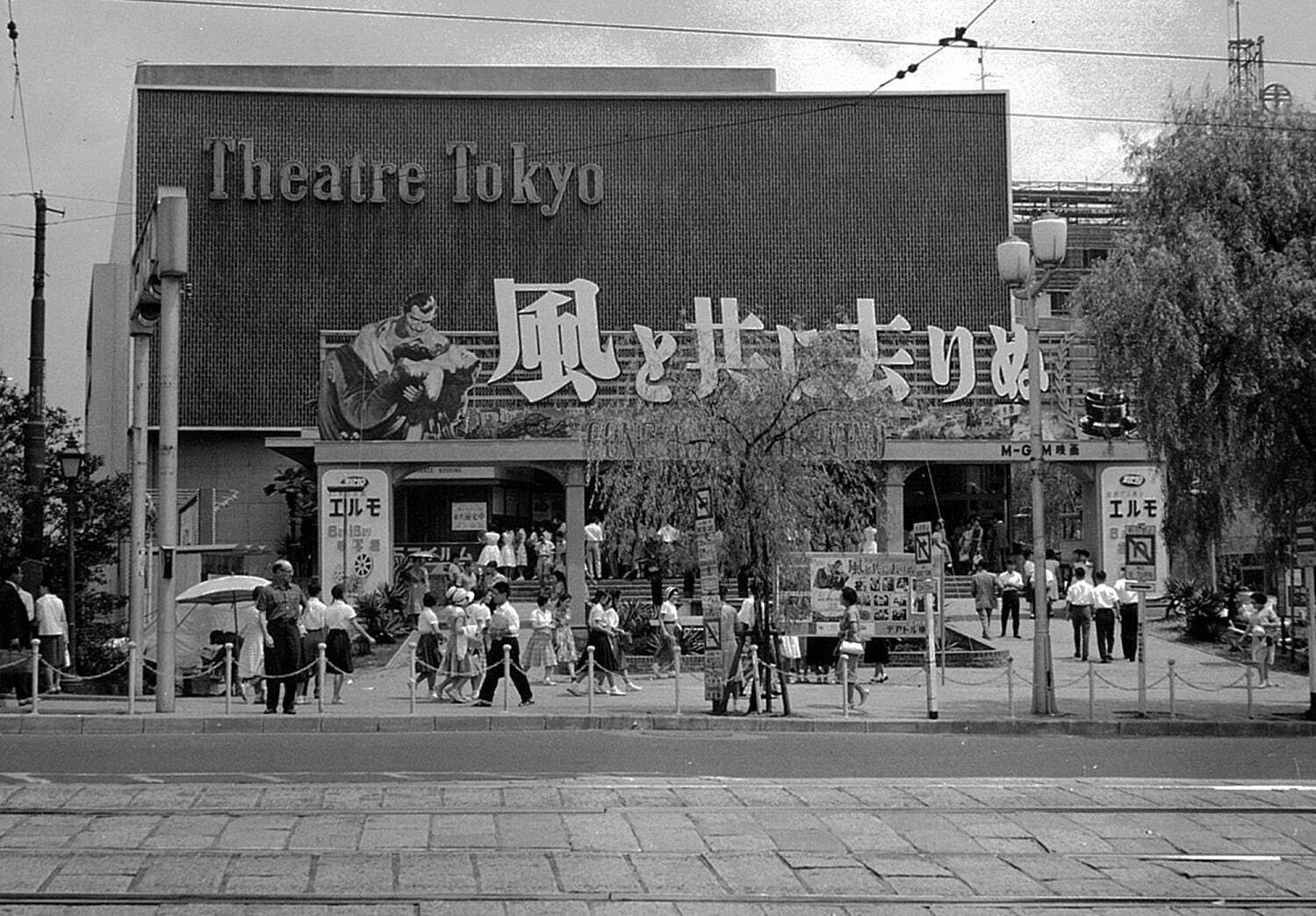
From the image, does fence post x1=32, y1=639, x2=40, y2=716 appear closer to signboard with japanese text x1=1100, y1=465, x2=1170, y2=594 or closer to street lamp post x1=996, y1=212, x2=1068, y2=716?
street lamp post x1=996, y1=212, x2=1068, y2=716

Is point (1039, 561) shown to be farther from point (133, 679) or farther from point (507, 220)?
point (507, 220)

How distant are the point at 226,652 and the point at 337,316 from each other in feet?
118

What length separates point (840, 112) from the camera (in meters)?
57.8

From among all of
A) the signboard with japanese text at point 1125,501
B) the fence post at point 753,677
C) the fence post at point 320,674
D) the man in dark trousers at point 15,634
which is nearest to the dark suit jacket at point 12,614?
the man in dark trousers at point 15,634

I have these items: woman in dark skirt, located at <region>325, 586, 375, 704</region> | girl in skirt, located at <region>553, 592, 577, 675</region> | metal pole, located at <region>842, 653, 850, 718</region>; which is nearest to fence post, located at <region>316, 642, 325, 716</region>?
woman in dark skirt, located at <region>325, 586, 375, 704</region>

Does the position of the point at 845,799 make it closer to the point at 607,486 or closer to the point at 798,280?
the point at 607,486

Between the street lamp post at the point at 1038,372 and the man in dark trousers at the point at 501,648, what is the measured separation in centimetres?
670

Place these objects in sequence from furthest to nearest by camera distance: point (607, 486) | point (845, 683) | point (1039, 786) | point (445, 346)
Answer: point (445, 346), point (607, 486), point (845, 683), point (1039, 786)

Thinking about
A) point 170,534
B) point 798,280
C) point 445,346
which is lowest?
point 170,534

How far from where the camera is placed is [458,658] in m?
22.6

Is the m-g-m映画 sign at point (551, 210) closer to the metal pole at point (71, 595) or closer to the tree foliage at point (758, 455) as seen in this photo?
the tree foliage at point (758, 455)

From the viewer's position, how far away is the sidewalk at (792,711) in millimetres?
19094

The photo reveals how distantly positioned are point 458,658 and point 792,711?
4.77 m

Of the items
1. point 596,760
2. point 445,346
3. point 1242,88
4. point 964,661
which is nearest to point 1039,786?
point 596,760
